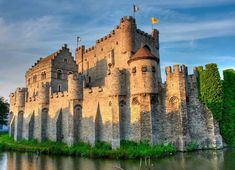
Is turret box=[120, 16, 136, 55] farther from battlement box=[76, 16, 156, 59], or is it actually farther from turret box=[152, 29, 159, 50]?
turret box=[152, 29, 159, 50]

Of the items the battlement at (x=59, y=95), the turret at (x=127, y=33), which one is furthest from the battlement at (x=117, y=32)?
the battlement at (x=59, y=95)

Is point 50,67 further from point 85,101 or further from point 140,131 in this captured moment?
point 140,131

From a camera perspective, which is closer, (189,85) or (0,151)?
(189,85)

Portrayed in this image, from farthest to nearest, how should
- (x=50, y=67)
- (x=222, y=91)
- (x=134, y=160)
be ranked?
(x=50, y=67)
(x=222, y=91)
(x=134, y=160)

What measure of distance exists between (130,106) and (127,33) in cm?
1143

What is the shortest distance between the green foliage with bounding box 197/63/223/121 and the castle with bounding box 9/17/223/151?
0.69 meters

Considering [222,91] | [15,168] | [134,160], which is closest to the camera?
[15,168]

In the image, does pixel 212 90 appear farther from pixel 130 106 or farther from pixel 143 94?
pixel 130 106

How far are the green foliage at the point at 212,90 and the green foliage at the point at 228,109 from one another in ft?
5.88

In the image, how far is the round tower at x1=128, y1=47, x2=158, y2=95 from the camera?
26938mm

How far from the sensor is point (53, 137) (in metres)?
34.1

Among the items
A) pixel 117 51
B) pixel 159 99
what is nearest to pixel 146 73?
pixel 159 99

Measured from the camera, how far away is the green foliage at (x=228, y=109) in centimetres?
2830

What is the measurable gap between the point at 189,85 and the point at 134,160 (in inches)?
464
